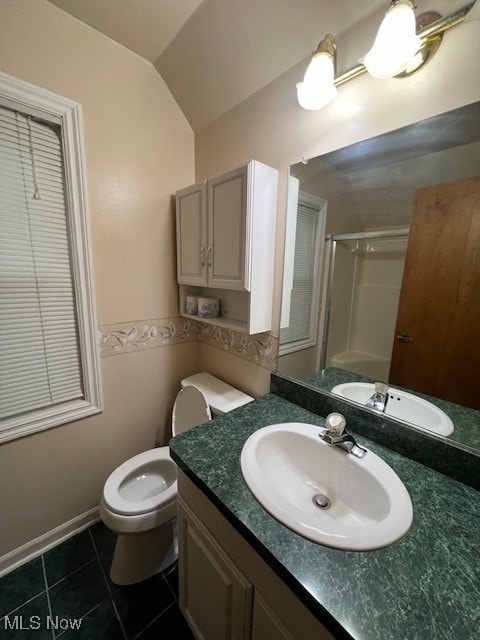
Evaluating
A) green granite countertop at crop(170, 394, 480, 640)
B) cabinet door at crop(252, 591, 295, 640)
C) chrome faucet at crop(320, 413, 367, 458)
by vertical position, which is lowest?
cabinet door at crop(252, 591, 295, 640)

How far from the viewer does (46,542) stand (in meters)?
1.32

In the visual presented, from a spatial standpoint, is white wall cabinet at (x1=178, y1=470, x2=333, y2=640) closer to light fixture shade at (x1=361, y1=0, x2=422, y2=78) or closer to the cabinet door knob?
the cabinet door knob

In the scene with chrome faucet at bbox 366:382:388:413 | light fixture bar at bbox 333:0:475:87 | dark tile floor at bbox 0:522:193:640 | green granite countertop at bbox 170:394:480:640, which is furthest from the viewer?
dark tile floor at bbox 0:522:193:640

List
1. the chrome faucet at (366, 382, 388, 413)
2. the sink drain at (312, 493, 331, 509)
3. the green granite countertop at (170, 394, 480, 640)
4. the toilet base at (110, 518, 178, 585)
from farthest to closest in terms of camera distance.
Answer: the toilet base at (110, 518, 178, 585)
the chrome faucet at (366, 382, 388, 413)
the sink drain at (312, 493, 331, 509)
the green granite countertop at (170, 394, 480, 640)

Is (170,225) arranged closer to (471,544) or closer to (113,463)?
(113,463)

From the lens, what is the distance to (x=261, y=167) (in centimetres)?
107

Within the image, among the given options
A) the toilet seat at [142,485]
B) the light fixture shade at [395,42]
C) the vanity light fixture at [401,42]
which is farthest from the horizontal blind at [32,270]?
the light fixture shade at [395,42]

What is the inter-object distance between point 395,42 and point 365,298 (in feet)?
2.27

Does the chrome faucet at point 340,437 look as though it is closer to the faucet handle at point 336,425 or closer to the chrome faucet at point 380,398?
the faucet handle at point 336,425

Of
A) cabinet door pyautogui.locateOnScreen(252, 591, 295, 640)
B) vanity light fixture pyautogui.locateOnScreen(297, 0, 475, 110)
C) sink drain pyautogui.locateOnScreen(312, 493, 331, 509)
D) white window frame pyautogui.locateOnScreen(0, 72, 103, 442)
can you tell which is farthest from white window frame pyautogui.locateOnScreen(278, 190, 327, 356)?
white window frame pyautogui.locateOnScreen(0, 72, 103, 442)

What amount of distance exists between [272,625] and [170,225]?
5.28ft

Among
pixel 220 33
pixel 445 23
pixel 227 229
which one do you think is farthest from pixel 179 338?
pixel 445 23

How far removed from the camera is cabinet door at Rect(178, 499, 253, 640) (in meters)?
0.67

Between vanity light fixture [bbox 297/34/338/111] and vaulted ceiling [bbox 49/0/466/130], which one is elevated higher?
vaulted ceiling [bbox 49/0/466/130]
